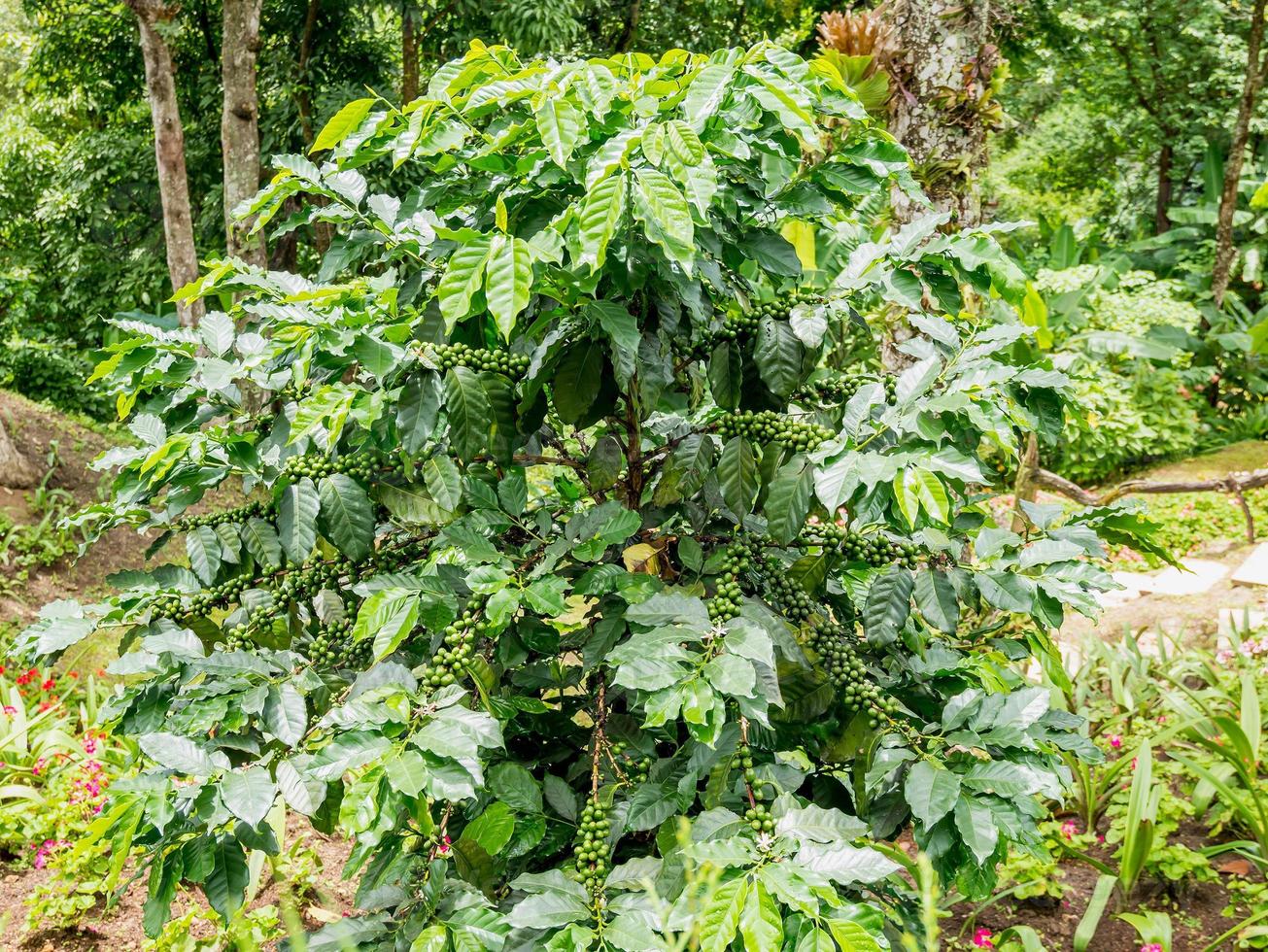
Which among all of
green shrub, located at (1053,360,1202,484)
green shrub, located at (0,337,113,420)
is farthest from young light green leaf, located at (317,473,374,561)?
green shrub, located at (0,337,113,420)

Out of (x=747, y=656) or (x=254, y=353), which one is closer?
(x=747, y=656)

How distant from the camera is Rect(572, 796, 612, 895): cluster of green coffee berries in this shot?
136 cm

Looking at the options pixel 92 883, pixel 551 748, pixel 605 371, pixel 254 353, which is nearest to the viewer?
pixel 254 353

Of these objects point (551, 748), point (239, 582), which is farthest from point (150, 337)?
point (551, 748)

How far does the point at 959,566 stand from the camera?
156 cm

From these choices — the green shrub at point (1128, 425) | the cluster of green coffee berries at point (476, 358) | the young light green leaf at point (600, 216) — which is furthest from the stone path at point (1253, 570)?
the young light green leaf at point (600, 216)

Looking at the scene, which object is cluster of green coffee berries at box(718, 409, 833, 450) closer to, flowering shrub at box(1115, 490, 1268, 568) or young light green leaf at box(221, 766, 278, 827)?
young light green leaf at box(221, 766, 278, 827)

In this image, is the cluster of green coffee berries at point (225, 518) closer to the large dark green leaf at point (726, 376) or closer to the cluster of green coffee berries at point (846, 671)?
the large dark green leaf at point (726, 376)

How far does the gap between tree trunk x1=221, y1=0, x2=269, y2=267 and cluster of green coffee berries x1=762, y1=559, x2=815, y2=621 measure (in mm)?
5113

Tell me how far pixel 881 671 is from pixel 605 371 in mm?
708

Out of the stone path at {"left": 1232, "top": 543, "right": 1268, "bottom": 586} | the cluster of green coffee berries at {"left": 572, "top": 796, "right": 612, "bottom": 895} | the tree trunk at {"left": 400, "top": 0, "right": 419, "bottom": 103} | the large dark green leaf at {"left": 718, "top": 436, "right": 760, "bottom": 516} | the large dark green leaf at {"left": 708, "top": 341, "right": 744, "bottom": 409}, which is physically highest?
the tree trunk at {"left": 400, "top": 0, "right": 419, "bottom": 103}

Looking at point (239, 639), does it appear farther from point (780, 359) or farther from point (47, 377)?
point (47, 377)

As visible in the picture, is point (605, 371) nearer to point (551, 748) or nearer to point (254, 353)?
point (254, 353)

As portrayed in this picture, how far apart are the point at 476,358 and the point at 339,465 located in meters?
0.30
